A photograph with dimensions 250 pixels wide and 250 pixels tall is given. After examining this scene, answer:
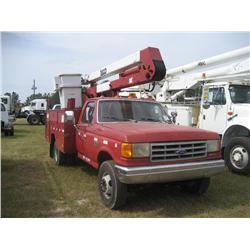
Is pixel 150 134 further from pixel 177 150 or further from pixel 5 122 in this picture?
pixel 5 122

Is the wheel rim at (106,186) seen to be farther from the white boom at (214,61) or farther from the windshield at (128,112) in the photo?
the white boom at (214,61)

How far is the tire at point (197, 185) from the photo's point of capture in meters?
5.74

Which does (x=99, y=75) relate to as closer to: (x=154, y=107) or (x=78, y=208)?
(x=154, y=107)

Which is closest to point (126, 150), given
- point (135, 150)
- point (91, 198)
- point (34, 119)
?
point (135, 150)

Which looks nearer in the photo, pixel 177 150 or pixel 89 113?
pixel 177 150

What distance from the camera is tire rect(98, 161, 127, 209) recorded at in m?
4.78

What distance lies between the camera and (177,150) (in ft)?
15.9

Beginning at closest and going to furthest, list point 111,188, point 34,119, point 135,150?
point 135,150 < point 111,188 < point 34,119

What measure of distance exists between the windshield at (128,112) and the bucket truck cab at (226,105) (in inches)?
88.9

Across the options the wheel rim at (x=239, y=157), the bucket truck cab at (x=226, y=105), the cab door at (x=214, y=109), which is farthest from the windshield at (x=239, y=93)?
the wheel rim at (x=239, y=157)

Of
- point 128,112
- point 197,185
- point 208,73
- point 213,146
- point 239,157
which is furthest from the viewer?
point 208,73

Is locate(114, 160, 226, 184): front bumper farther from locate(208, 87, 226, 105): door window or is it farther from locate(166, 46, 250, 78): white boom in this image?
locate(166, 46, 250, 78): white boom

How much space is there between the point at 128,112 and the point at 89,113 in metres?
0.90

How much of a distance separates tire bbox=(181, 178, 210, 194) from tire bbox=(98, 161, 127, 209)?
1507 millimetres
